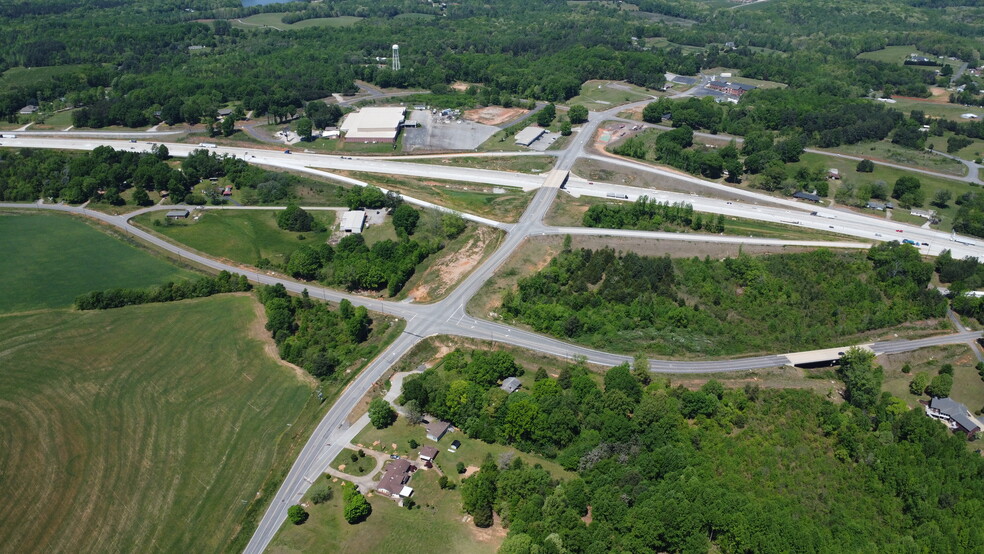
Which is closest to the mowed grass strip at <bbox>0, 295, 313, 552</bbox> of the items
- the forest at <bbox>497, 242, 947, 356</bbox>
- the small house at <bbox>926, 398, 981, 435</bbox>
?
the forest at <bbox>497, 242, 947, 356</bbox>

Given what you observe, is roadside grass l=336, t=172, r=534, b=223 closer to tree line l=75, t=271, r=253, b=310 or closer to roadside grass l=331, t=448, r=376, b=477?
tree line l=75, t=271, r=253, b=310

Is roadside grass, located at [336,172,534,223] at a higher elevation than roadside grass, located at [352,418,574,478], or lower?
higher

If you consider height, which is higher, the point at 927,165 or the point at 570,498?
the point at 927,165

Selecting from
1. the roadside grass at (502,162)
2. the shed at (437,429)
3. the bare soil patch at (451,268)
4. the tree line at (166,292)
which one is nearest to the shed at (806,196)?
the roadside grass at (502,162)

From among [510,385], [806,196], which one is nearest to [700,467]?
[510,385]

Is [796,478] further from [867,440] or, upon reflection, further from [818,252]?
[818,252]

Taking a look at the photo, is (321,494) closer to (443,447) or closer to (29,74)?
(443,447)

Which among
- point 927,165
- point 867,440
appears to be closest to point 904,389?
point 867,440
